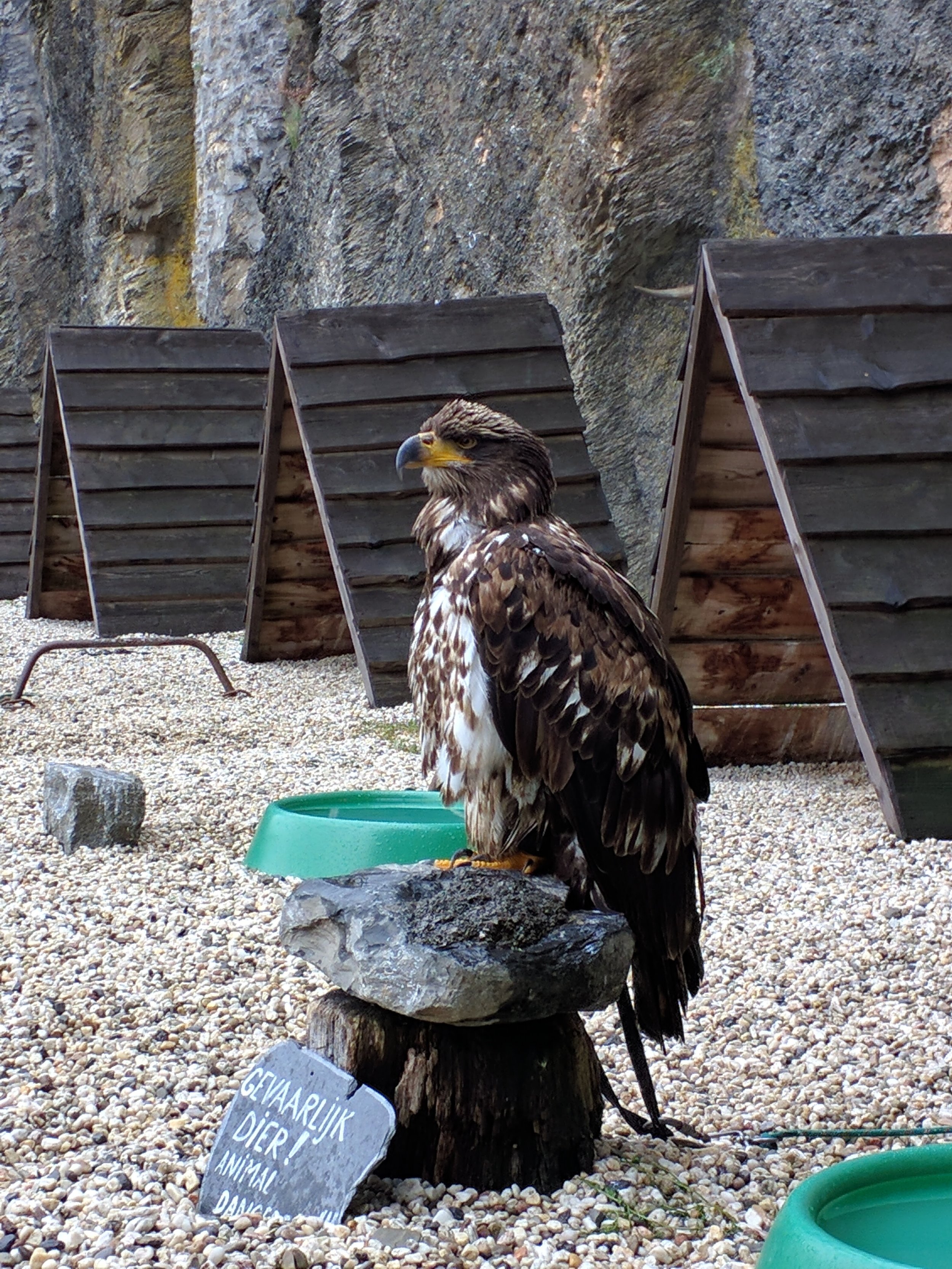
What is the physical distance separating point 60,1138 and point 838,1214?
1123 millimetres

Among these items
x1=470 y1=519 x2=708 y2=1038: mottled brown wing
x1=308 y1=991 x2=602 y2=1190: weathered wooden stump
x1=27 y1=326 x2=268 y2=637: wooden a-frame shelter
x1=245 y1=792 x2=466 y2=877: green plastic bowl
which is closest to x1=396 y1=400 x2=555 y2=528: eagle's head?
x1=470 y1=519 x2=708 y2=1038: mottled brown wing

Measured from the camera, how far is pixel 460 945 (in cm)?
168

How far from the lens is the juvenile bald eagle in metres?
1.91

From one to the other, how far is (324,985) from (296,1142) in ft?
3.08

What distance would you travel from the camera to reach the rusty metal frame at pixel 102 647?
5.16m

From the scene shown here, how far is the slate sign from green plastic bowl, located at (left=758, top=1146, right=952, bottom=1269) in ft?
1.69

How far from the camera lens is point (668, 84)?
6773mm

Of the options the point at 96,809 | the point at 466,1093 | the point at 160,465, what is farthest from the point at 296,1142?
the point at 160,465

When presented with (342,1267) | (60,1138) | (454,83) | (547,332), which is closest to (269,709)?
(547,332)

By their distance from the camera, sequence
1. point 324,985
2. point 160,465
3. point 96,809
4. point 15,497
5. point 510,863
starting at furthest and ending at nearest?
point 15,497 → point 160,465 → point 96,809 → point 324,985 → point 510,863

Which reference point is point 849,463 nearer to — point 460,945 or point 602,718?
point 602,718

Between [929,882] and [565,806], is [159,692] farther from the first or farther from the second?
[565,806]

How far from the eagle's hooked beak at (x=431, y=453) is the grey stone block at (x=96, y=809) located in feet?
5.45

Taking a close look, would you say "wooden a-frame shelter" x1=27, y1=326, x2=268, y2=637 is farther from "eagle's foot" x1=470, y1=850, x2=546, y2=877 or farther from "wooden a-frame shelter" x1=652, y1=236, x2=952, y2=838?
"eagle's foot" x1=470, y1=850, x2=546, y2=877
